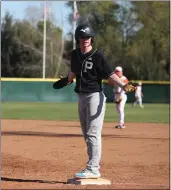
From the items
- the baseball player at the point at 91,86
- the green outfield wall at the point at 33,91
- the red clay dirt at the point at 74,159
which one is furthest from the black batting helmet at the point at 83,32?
the green outfield wall at the point at 33,91

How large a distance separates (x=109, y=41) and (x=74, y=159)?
49.4 m

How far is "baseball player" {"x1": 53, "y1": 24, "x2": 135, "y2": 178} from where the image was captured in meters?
6.79

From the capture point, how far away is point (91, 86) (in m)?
6.84

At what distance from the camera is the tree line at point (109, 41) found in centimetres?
5584

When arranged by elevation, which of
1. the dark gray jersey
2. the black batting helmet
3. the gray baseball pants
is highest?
the black batting helmet

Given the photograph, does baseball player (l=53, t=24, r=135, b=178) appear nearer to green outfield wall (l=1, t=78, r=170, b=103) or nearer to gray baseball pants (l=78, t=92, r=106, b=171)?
gray baseball pants (l=78, t=92, r=106, b=171)

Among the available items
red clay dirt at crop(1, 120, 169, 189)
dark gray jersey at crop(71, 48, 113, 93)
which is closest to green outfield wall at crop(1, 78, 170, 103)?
A: red clay dirt at crop(1, 120, 169, 189)

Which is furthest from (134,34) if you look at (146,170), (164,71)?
(146,170)

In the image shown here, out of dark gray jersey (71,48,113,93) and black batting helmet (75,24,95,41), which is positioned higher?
black batting helmet (75,24,95,41)

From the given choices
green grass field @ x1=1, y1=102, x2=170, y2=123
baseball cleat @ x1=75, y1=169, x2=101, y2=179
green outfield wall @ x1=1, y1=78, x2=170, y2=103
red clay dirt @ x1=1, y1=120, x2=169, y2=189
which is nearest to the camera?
baseball cleat @ x1=75, y1=169, x2=101, y2=179

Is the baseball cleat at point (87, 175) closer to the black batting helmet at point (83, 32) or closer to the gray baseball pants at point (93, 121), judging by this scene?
the gray baseball pants at point (93, 121)

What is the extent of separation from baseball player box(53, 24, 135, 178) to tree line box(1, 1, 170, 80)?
1874 inches

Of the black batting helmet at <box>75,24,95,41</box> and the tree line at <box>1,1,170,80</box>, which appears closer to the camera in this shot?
the black batting helmet at <box>75,24,95,41</box>

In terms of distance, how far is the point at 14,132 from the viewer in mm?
15266
